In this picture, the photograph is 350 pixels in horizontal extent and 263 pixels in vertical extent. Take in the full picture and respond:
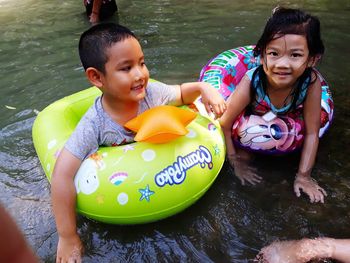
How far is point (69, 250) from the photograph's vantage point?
2.10 meters

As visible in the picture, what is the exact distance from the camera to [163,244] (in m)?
2.21

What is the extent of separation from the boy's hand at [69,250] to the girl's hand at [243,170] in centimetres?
107

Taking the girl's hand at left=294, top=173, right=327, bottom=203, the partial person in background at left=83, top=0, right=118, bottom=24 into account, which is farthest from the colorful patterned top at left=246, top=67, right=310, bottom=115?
the partial person in background at left=83, top=0, right=118, bottom=24

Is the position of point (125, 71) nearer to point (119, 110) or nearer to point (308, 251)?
point (119, 110)

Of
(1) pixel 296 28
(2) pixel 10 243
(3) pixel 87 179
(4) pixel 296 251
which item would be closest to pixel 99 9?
(1) pixel 296 28

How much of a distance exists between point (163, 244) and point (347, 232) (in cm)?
97

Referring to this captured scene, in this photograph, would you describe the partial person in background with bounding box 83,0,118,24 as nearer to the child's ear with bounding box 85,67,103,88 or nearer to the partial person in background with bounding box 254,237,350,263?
the child's ear with bounding box 85,67,103,88

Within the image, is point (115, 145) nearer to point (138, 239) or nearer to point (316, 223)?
point (138, 239)

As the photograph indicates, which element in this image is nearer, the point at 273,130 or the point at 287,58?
the point at 287,58

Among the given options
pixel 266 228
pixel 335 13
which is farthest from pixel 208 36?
pixel 266 228

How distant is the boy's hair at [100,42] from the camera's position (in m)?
2.08

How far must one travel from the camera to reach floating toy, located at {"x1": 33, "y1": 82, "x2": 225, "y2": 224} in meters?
2.07

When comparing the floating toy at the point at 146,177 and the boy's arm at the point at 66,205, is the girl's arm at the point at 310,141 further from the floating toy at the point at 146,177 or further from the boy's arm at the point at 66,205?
the boy's arm at the point at 66,205

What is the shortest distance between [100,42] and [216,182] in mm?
1131
